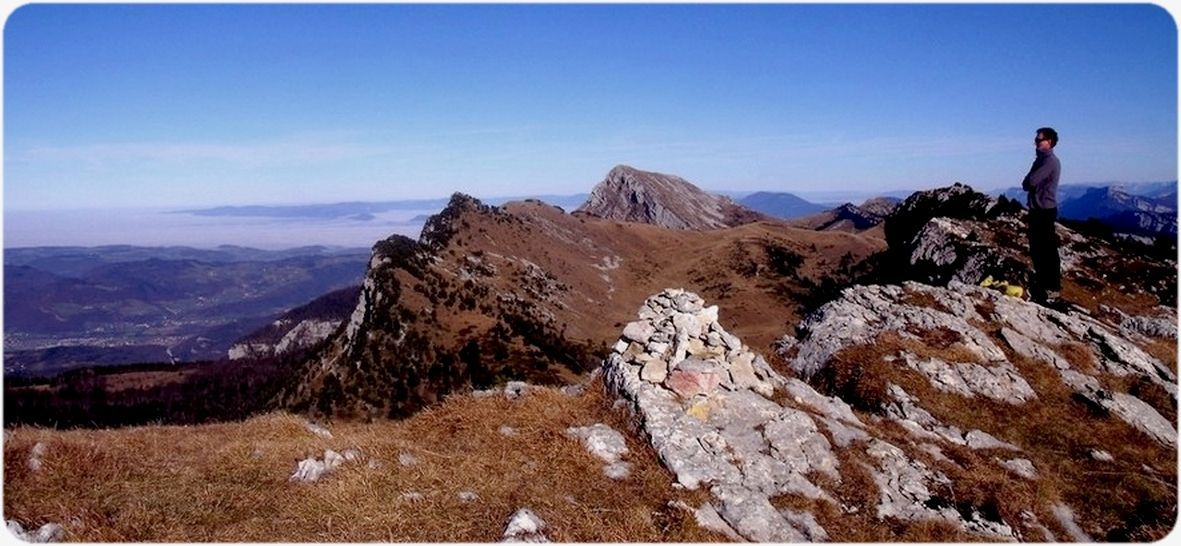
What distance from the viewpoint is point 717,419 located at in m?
13.3

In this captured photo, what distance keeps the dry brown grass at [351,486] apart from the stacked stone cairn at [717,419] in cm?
57

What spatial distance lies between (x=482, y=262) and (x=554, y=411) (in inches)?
4158

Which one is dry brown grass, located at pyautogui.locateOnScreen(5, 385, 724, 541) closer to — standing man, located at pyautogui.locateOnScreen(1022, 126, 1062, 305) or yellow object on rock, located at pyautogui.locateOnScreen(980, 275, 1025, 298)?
standing man, located at pyautogui.locateOnScreen(1022, 126, 1062, 305)

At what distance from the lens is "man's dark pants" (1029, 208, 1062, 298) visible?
65.0 feet

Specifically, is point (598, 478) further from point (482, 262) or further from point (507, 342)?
point (482, 262)

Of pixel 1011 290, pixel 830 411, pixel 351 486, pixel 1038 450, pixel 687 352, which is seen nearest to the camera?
pixel 351 486

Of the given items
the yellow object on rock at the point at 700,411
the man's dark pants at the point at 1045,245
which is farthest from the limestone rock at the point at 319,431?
the man's dark pants at the point at 1045,245

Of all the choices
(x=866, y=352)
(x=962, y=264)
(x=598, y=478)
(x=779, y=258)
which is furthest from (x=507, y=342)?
(x=779, y=258)

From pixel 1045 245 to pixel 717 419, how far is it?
615 inches

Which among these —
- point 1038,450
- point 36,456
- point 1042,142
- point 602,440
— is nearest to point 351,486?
point 602,440

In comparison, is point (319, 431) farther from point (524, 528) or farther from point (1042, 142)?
point (1042, 142)

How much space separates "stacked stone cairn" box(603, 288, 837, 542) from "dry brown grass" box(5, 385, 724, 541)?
22.3 inches

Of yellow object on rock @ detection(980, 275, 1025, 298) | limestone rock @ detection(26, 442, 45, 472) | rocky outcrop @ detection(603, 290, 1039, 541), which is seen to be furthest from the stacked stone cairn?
yellow object on rock @ detection(980, 275, 1025, 298)

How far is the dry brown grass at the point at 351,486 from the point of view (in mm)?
9695
